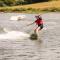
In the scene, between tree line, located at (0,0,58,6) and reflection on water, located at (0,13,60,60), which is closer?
reflection on water, located at (0,13,60,60)

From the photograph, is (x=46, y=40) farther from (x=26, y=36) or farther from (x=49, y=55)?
(x=49, y=55)

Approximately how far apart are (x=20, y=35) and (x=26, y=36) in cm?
64

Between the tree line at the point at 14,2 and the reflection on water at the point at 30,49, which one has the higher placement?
the reflection on water at the point at 30,49

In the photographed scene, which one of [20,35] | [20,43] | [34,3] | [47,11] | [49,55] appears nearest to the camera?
[49,55]

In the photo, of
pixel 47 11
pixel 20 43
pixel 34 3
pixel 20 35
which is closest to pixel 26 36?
pixel 20 35

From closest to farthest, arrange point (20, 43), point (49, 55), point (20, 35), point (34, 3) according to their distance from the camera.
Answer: point (49, 55) < point (20, 43) < point (20, 35) < point (34, 3)

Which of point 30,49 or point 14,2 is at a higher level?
point 30,49

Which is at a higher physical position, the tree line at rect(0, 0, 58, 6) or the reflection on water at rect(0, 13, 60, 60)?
the reflection on water at rect(0, 13, 60, 60)

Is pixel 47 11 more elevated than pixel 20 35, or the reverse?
pixel 20 35

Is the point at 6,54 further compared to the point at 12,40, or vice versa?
the point at 12,40

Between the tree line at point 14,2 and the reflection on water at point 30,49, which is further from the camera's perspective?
the tree line at point 14,2

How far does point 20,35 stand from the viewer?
117 feet

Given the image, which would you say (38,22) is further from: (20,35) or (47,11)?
(47,11)

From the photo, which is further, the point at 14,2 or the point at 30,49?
the point at 14,2
